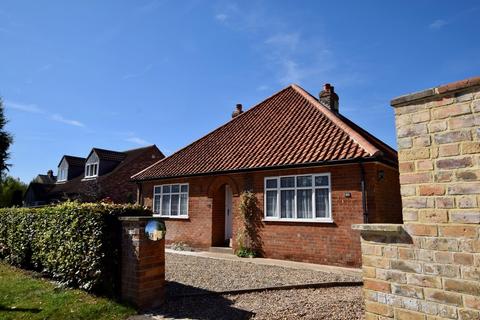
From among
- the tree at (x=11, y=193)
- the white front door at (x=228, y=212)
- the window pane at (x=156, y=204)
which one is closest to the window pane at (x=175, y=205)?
the window pane at (x=156, y=204)

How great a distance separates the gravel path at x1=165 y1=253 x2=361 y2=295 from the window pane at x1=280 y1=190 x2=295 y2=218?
87.4 inches

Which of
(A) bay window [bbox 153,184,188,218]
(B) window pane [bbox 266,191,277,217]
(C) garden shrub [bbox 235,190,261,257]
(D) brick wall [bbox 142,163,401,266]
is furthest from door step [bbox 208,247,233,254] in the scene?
(B) window pane [bbox 266,191,277,217]

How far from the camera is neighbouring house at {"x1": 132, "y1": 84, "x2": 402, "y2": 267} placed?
10234mm

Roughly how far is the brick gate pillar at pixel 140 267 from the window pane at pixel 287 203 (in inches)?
249

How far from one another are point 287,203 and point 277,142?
2736 millimetres

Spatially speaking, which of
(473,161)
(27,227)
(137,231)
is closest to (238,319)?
(137,231)

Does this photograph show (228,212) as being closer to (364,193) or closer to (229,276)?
(229,276)

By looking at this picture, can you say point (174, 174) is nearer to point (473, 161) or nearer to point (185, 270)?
point (185, 270)

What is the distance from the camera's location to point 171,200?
15.7m

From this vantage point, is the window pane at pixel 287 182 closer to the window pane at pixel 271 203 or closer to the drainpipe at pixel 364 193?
the window pane at pixel 271 203

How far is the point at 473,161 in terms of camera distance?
271 cm

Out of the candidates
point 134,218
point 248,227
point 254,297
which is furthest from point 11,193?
point 254,297

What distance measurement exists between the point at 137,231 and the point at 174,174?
31.5 ft

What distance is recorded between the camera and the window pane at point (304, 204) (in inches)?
439
